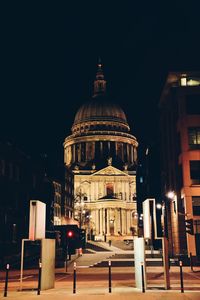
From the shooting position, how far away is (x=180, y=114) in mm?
46094

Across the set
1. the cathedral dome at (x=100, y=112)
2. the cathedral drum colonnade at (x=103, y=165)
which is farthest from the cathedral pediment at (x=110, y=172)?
the cathedral dome at (x=100, y=112)

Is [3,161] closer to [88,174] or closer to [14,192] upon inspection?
[14,192]

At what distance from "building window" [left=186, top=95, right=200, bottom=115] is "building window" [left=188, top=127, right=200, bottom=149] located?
189 centimetres

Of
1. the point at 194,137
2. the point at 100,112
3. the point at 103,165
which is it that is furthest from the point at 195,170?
the point at 100,112

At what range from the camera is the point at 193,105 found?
4634 cm

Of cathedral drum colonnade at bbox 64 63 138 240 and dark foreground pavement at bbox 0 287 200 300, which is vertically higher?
cathedral drum colonnade at bbox 64 63 138 240

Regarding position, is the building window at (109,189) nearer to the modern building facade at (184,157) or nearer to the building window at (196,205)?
the modern building facade at (184,157)

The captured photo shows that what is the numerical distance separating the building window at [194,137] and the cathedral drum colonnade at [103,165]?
76569 millimetres

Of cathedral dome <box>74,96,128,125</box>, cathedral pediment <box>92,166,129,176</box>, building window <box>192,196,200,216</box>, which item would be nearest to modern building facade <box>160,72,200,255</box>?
building window <box>192,196,200,216</box>

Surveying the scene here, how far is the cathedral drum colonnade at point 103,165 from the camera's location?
131m

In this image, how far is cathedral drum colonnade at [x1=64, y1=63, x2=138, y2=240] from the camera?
131 m

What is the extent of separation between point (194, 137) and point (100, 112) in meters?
125

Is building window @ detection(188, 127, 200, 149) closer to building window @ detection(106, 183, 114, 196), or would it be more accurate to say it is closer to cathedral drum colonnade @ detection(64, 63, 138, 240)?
cathedral drum colonnade @ detection(64, 63, 138, 240)

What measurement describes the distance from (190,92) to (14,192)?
24801 millimetres
